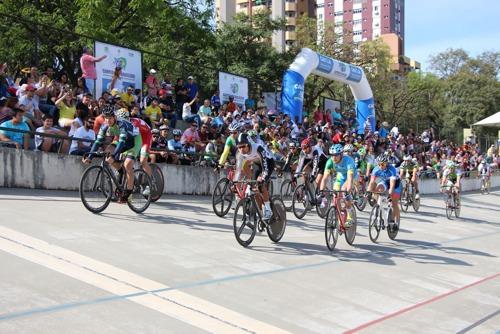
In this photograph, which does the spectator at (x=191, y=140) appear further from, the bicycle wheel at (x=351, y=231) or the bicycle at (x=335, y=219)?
the bicycle at (x=335, y=219)

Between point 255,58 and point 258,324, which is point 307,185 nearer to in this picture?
point 258,324

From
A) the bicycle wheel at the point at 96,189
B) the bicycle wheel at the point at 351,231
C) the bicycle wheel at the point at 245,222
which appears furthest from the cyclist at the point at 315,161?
the bicycle wheel at the point at 96,189

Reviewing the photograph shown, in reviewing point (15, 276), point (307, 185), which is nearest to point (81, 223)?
point (15, 276)

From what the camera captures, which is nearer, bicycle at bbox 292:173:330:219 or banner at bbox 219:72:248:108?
A: bicycle at bbox 292:173:330:219

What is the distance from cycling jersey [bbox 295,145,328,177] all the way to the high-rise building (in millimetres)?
77746

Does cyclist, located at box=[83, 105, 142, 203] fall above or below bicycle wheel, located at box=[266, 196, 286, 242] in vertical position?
above

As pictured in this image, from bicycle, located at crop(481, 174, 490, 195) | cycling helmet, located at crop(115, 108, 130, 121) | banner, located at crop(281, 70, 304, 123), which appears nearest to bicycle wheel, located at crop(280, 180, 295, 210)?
cycling helmet, located at crop(115, 108, 130, 121)

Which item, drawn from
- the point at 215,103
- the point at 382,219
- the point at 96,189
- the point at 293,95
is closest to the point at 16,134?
the point at 96,189

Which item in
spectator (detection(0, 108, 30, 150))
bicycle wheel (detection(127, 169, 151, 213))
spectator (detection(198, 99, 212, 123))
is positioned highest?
spectator (detection(198, 99, 212, 123))

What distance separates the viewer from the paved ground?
559cm

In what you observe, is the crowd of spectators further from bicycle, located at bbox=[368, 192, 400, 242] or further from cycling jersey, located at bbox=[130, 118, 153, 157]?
bicycle, located at bbox=[368, 192, 400, 242]

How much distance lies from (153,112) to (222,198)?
17.3 feet

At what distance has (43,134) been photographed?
40.3 feet

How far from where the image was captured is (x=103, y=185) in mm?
9992
